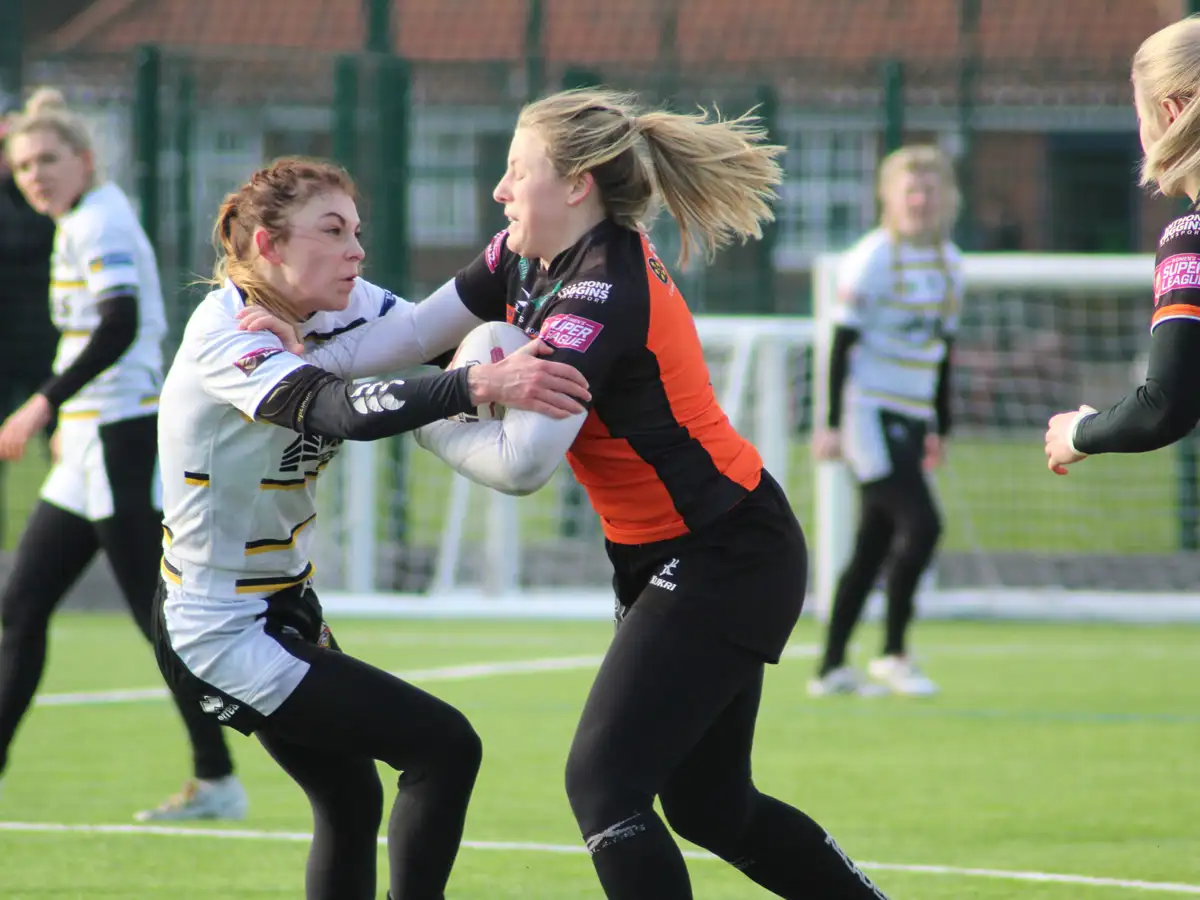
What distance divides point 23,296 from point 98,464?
671 centimetres

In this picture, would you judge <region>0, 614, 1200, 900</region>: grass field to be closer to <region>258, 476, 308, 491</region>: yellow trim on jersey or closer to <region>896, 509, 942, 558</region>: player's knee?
<region>896, 509, 942, 558</region>: player's knee

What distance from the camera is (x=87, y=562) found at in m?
6.05

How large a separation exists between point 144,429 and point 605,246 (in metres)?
2.85

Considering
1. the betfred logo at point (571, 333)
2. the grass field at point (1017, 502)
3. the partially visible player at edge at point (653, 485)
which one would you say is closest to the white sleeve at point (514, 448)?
the partially visible player at edge at point (653, 485)

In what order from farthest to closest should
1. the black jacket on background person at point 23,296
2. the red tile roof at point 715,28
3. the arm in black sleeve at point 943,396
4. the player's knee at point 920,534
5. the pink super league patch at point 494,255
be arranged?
the red tile roof at point 715,28 → the black jacket on background person at point 23,296 → the arm in black sleeve at point 943,396 → the player's knee at point 920,534 → the pink super league patch at point 494,255

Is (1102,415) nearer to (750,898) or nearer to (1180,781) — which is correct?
(750,898)

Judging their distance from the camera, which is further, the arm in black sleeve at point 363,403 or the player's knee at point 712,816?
the player's knee at point 712,816

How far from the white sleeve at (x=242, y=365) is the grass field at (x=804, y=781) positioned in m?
1.76

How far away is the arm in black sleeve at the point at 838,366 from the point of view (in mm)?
8430

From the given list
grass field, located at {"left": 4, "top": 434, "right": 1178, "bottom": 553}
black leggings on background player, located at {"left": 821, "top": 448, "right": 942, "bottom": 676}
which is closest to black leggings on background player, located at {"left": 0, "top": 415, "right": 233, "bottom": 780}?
black leggings on background player, located at {"left": 821, "top": 448, "right": 942, "bottom": 676}

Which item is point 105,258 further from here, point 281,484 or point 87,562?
point 281,484

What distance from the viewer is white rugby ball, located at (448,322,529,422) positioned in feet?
11.9

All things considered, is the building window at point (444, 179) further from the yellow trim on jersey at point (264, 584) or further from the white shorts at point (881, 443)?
the yellow trim on jersey at point (264, 584)

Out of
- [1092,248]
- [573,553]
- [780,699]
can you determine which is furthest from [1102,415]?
[1092,248]
